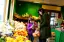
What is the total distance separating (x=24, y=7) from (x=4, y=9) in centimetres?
383

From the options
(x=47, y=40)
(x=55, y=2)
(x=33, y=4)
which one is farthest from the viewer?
(x=33, y=4)

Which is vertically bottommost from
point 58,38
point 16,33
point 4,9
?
point 58,38

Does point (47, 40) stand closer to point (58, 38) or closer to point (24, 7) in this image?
point (58, 38)

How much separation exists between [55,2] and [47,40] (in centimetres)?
406

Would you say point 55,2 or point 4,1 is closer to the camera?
point 4,1

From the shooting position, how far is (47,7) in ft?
29.4

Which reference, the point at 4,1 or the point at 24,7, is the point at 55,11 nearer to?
the point at 24,7

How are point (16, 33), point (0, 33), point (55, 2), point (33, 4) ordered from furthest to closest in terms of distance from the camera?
point (33, 4) < point (55, 2) < point (16, 33) < point (0, 33)

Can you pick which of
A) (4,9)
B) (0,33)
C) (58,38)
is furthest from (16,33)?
(58,38)

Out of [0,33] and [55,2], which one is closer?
[0,33]

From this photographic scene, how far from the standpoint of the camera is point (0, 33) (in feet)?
8.82

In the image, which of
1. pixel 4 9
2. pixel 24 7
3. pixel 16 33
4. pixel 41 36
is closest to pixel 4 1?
pixel 4 9

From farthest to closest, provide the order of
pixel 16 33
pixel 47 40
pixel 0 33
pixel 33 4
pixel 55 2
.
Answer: pixel 33 4 < pixel 55 2 < pixel 47 40 < pixel 16 33 < pixel 0 33

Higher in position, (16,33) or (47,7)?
(47,7)
